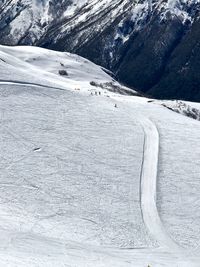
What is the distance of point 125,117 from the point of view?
59.2m

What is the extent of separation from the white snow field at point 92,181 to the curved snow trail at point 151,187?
0.07m

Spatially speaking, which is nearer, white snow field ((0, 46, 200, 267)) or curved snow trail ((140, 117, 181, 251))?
white snow field ((0, 46, 200, 267))

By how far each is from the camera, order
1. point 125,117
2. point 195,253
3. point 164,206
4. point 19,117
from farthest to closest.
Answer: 1. point 125,117
2. point 19,117
3. point 164,206
4. point 195,253

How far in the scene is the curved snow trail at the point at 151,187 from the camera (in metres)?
37.4

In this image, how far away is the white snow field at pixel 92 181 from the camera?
34.5m

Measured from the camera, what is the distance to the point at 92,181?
4403 centimetres

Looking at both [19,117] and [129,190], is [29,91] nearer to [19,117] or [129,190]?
[19,117]

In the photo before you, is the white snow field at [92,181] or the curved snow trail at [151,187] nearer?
the white snow field at [92,181]

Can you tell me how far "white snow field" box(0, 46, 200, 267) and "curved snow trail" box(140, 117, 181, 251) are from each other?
0.07 meters

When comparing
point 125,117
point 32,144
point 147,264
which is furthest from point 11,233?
point 125,117

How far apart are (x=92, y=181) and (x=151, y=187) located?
433 centimetres

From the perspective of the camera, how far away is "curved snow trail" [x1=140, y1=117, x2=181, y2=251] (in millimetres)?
37438

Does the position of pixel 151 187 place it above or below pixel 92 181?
above

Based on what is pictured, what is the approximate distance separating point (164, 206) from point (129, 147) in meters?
10.7
